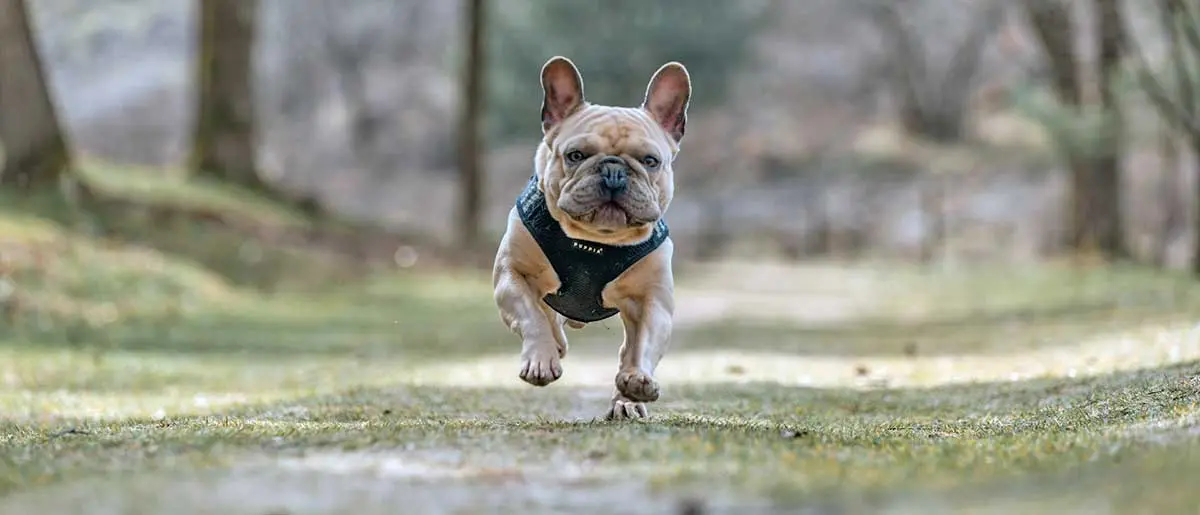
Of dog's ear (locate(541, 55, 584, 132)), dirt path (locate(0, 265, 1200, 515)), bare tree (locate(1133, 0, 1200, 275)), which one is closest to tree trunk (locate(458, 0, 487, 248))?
bare tree (locate(1133, 0, 1200, 275))

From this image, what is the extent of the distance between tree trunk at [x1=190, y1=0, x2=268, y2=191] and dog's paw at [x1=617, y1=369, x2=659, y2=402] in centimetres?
2183

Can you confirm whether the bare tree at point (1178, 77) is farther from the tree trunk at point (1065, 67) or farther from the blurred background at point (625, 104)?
the tree trunk at point (1065, 67)

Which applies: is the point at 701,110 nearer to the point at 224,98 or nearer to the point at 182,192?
the point at 224,98

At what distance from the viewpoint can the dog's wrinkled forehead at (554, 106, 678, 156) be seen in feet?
24.1

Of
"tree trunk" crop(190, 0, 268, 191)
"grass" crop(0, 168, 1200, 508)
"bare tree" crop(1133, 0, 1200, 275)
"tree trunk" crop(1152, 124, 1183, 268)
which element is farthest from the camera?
"tree trunk" crop(1152, 124, 1183, 268)

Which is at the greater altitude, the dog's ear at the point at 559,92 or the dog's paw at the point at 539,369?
the dog's ear at the point at 559,92

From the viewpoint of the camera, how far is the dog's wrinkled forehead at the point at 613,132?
24.1 feet

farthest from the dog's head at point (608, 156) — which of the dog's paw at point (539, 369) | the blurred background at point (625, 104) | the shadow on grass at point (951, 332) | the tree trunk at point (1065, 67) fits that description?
the tree trunk at point (1065, 67)

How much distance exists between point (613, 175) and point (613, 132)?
1.20ft

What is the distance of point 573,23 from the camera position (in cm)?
4616

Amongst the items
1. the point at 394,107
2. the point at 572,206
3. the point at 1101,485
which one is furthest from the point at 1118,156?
the point at 394,107

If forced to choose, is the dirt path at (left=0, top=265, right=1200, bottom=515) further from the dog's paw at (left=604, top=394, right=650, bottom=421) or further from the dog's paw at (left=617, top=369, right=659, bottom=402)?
the dog's paw at (left=617, top=369, right=659, bottom=402)

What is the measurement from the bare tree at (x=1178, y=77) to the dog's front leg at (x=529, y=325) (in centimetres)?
1418

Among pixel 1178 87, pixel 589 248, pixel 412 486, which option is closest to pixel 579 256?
pixel 589 248
